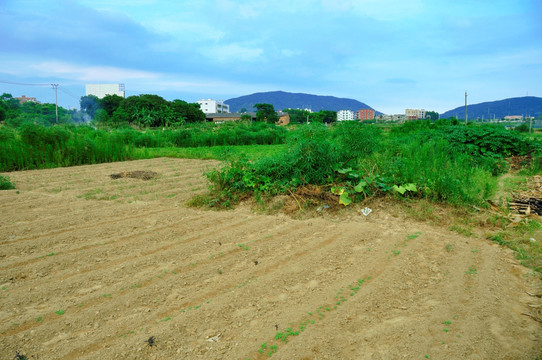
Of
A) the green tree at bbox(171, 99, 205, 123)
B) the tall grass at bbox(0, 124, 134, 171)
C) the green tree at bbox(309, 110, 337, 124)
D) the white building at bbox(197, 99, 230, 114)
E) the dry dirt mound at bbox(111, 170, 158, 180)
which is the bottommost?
the dry dirt mound at bbox(111, 170, 158, 180)

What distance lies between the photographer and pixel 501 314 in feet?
8.67

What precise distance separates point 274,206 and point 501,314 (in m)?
3.19

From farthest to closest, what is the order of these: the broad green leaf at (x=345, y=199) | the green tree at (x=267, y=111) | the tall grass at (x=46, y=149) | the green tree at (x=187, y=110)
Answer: the green tree at (x=267, y=111) → the green tree at (x=187, y=110) → the tall grass at (x=46, y=149) → the broad green leaf at (x=345, y=199)

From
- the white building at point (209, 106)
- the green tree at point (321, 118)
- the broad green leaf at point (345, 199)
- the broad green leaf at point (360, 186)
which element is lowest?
the broad green leaf at point (345, 199)

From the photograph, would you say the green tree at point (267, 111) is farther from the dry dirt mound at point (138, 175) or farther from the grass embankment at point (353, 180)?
the grass embankment at point (353, 180)

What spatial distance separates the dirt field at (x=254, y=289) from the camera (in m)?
2.30

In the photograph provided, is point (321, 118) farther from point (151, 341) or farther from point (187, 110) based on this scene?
point (187, 110)

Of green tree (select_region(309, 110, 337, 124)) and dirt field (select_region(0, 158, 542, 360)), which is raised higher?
green tree (select_region(309, 110, 337, 124))

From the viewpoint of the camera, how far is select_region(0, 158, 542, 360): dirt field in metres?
2.30

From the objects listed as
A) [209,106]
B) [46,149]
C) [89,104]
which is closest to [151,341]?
[46,149]

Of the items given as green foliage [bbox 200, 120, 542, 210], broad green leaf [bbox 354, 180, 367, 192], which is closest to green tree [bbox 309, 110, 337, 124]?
green foliage [bbox 200, 120, 542, 210]

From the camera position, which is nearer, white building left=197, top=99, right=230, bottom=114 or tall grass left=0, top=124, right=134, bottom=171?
tall grass left=0, top=124, right=134, bottom=171

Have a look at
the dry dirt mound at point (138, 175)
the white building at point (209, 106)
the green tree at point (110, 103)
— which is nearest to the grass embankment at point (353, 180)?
the dry dirt mound at point (138, 175)

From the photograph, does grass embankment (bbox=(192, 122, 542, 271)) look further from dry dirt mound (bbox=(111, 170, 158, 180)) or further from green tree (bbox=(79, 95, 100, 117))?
green tree (bbox=(79, 95, 100, 117))
